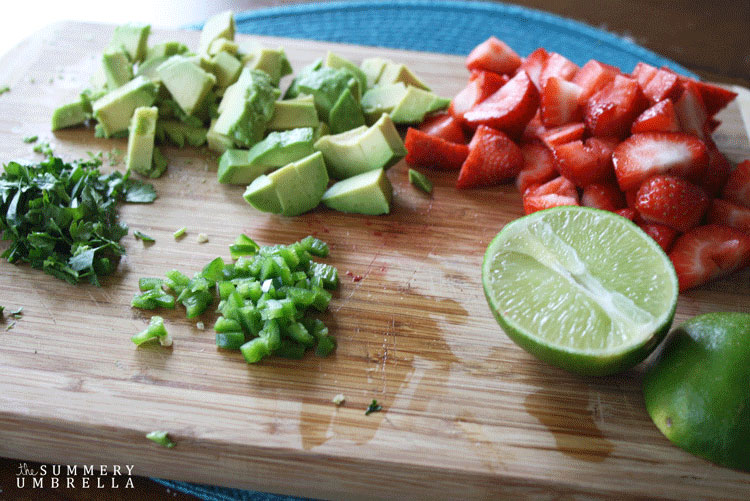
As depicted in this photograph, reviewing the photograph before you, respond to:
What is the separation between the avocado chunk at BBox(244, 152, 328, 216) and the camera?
256cm

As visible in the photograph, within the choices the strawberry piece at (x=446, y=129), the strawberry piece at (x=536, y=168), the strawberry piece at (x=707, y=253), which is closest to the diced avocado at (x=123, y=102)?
the strawberry piece at (x=446, y=129)

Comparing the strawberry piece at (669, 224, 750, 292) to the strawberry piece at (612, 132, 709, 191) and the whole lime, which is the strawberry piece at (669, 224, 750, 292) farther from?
the whole lime

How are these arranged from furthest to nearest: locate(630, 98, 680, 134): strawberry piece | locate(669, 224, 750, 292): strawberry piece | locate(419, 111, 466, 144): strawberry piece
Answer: locate(419, 111, 466, 144): strawberry piece, locate(630, 98, 680, 134): strawberry piece, locate(669, 224, 750, 292): strawberry piece

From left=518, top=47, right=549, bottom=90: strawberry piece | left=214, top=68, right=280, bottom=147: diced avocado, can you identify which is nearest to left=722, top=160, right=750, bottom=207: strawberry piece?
left=518, top=47, right=549, bottom=90: strawberry piece

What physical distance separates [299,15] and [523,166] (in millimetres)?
1857

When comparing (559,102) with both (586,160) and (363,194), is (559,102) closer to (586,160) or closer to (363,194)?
(586,160)

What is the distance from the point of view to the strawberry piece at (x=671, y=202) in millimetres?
2420

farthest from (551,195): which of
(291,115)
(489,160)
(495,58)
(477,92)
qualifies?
(291,115)

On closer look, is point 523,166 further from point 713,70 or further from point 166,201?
point 713,70

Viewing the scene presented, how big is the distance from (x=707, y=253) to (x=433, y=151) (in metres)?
1.16

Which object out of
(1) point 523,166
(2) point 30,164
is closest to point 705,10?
(1) point 523,166

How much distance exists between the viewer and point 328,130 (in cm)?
296

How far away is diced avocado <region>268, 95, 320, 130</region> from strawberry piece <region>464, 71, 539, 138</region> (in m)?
0.71

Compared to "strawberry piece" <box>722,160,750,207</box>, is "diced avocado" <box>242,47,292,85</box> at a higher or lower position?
higher
